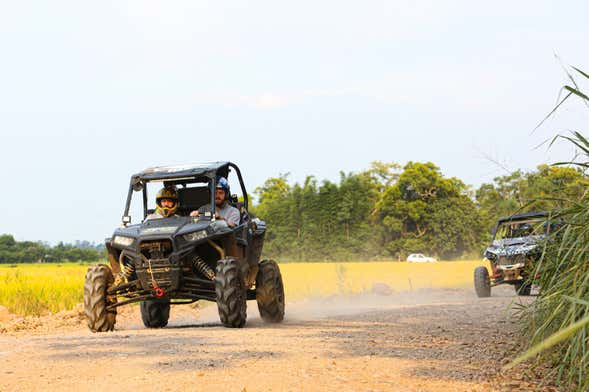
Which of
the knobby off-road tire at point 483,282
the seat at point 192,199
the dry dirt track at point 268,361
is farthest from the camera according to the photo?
the knobby off-road tire at point 483,282

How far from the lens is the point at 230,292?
10.5 m

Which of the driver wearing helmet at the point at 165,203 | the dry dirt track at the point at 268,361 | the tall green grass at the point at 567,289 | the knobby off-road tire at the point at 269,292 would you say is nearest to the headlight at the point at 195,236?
the driver wearing helmet at the point at 165,203

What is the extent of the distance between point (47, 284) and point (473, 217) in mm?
58367

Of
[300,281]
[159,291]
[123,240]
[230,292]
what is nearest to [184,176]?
[123,240]

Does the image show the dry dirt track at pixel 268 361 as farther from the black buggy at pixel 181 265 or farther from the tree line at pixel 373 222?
the tree line at pixel 373 222

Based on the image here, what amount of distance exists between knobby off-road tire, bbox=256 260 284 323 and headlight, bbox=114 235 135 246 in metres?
2.34

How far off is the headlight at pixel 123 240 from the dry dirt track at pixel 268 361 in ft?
5.68

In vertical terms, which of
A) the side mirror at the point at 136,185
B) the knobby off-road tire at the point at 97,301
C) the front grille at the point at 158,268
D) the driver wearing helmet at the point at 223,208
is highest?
the side mirror at the point at 136,185

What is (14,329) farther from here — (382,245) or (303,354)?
(382,245)

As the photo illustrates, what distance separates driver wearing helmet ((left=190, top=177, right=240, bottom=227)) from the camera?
38.3ft

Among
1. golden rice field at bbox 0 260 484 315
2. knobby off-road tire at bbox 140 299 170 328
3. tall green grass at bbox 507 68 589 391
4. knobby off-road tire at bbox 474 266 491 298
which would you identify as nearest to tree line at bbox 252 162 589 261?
golden rice field at bbox 0 260 484 315

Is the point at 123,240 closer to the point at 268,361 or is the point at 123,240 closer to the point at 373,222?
the point at 268,361

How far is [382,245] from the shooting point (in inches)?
2879

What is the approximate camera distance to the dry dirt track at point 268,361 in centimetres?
596
